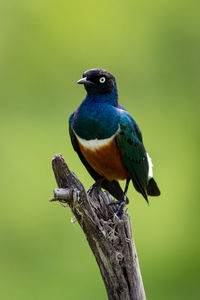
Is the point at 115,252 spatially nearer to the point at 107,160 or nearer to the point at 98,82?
the point at 107,160

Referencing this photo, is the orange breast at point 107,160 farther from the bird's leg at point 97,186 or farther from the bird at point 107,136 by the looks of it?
the bird's leg at point 97,186

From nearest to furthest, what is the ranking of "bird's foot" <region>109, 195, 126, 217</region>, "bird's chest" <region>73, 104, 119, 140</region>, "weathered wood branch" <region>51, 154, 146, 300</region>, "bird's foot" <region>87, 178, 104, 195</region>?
"weathered wood branch" <region>51, 154, 146, 300</region> → "bird's foot" <region>109, 195, 126, 217</region> → "bird's chest" <region>73, 104, 119, 140</region> → "bird's foot" <region>87, 178, 104, 195</region>

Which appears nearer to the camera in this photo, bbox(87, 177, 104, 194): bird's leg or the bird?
the bird

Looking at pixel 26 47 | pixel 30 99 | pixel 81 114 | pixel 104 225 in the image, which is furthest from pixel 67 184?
pixel 26 47

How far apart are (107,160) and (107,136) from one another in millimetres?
226

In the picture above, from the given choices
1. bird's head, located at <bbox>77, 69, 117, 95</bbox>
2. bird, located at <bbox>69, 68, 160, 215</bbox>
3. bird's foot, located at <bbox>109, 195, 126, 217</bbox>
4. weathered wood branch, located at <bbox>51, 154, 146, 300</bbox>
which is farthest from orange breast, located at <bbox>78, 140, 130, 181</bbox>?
weathered wood branch, located at <bbox>51, 154, 146, 300</bbox>

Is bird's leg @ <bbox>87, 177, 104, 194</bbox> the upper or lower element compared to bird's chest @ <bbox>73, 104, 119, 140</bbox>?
lower

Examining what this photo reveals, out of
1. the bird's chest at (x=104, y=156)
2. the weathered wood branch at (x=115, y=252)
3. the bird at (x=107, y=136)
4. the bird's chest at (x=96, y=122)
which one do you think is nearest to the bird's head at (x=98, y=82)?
the bird at (x=107, y=136)

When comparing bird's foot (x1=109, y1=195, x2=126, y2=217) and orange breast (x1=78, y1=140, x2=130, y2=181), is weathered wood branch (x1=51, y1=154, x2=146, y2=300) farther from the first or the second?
orange breast (x1=78, y1=140, x2=130, y2=181)

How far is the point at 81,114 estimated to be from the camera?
5.19 m

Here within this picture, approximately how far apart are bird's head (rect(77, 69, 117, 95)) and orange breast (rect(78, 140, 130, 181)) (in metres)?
0.48

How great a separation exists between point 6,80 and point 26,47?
661mm

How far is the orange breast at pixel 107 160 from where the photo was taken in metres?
5.19

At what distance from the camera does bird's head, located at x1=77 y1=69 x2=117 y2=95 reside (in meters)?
5.20
